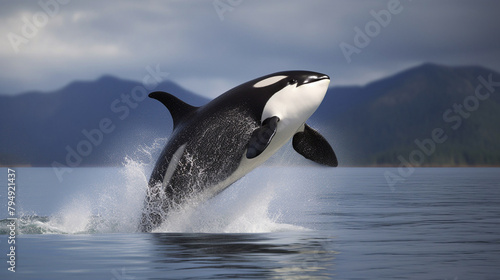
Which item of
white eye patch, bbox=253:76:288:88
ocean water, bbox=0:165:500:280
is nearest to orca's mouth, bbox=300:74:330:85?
white eye patch, bbox=253:76:288:88

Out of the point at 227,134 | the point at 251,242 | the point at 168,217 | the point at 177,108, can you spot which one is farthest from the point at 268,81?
the point at 251,242

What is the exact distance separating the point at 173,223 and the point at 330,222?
382cm

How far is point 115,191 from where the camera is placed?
16.0 metres

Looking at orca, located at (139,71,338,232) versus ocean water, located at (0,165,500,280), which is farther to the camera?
orca, located at (139,71,338,232)

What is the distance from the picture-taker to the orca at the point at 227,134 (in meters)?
14.0

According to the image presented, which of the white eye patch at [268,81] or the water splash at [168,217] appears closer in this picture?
the white eye patch at [268,81]

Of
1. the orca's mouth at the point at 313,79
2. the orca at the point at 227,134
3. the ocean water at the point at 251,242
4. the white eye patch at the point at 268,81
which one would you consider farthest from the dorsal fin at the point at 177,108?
the orca's mouth at the point at 313,79

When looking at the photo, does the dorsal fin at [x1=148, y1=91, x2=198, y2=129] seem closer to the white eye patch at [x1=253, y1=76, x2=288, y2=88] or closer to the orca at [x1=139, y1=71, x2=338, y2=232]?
the orca at [x1=139, y1=71, x2=338, y2=232]

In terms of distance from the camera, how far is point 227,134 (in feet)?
45.8

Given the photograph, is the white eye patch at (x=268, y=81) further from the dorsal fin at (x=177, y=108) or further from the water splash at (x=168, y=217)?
the water splash at (x=168, y=217)

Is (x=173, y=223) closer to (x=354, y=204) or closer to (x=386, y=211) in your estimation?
(x=386, y=211)

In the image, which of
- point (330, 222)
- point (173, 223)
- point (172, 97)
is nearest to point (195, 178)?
point (173, 223)

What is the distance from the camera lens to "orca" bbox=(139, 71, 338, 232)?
45.8 ft

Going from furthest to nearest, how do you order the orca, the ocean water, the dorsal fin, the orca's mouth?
the dorsal fin, the orca's mouth, the orca, the ocean water
